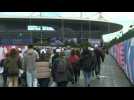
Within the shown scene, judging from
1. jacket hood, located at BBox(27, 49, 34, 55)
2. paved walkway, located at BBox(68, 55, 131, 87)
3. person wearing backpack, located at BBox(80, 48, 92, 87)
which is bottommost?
paved walkway, located at BBox(68, 55, 131, 87)

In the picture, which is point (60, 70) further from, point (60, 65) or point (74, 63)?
point (74, 63)

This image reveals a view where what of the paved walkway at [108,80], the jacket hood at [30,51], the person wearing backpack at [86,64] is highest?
the jacket hood at [30,51]

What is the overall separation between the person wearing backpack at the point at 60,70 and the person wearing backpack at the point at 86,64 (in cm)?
74

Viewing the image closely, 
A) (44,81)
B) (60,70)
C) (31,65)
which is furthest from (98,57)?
(31,65)

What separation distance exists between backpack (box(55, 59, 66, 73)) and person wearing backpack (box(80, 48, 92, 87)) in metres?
0.78

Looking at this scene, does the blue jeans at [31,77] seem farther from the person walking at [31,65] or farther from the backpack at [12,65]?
the backpack at [12,65]

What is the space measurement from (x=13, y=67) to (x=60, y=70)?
3.50ft

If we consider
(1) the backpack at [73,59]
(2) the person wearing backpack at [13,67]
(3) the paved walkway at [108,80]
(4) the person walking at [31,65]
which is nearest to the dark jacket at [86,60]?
(1) the backpack at [73,59]

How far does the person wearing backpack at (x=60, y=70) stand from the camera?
1273cm

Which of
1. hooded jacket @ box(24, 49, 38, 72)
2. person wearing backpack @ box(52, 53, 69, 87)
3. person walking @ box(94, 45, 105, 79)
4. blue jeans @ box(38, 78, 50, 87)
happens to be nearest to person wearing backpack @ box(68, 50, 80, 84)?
person wearing backpack @ box(52, 53, 69, 87)

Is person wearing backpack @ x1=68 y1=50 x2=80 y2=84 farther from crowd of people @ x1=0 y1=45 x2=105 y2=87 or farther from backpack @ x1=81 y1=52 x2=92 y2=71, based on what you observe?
backpack @ x1=81 y1=52 x2=92 y2=71

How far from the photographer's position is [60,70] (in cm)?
1280

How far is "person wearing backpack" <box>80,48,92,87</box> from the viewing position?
13.6m
